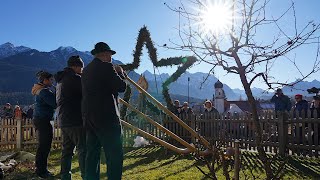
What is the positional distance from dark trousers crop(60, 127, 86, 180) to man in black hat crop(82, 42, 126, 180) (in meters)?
0.61

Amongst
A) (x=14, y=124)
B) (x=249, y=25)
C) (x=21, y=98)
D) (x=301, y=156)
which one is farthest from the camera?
(x=21, y=98)

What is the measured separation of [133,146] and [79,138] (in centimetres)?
798

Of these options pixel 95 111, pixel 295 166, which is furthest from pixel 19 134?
pixel 95 111

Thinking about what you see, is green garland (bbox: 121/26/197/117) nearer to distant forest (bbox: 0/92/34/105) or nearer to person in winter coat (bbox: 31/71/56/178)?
person in winter coat (bbox: 31/71/56/178)

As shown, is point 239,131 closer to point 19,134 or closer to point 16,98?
point 19,134

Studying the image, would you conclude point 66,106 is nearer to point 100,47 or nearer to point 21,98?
point 100,47

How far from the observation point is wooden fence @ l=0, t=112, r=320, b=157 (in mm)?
9297

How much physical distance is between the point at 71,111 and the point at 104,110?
1090 millimetres

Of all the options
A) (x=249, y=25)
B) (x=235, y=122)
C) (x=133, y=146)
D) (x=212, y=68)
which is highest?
(x=249, y=25)

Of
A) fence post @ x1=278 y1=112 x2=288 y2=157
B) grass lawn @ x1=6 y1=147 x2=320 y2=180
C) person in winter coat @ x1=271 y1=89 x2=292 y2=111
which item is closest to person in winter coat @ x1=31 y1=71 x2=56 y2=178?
grass lawn @ x1=6 y1=147 x2=320 y2=180

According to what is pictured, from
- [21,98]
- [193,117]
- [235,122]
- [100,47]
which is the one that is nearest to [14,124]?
[193,117]

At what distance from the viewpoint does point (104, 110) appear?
4.28 metres

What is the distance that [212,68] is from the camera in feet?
9.83

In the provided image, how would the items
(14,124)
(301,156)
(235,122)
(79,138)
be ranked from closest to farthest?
(79,138) → (301,156) → (235,122) → (14,124)
